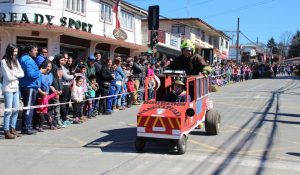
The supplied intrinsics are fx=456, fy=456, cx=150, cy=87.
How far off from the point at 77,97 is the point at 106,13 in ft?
56.0

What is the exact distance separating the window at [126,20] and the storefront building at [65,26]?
0.25 metres

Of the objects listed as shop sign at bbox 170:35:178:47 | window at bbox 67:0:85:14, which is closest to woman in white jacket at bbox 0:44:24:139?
window at bbox 67:0:85:14

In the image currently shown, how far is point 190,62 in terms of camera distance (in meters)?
10.5

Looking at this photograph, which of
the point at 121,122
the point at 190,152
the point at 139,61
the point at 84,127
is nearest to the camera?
the point at 190,152

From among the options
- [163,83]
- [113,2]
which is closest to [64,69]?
[163,83]

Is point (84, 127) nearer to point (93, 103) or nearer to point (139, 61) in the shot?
point (93, 103)

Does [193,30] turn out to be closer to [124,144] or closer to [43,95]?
[43,95]

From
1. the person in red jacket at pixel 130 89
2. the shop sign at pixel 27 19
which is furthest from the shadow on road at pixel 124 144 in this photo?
the shop sign at pixel 27 19

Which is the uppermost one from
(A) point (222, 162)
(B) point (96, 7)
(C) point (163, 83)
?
(B) point (96, 7)

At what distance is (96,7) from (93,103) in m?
14.4

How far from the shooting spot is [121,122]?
12.8m

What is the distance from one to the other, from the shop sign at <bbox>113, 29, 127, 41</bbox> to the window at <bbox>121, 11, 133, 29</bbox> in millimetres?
1291

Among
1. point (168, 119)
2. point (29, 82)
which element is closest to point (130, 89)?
point (29, 82)

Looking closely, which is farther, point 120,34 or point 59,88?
point 120,34
